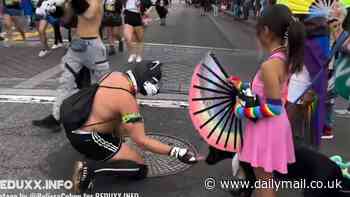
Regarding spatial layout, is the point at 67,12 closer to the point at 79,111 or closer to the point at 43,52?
the point at 79,111

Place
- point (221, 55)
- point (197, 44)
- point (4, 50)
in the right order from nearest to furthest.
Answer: point (4, 50)
point (221, 55)
point (197, 44)

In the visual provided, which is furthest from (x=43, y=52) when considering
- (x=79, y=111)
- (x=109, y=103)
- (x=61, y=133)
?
(x=109, y=103)

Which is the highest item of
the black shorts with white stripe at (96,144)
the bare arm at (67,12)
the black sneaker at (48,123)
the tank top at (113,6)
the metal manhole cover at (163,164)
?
the bare arm at (67,12)

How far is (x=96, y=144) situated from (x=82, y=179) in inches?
12.3

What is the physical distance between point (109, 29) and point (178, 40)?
3227 mm

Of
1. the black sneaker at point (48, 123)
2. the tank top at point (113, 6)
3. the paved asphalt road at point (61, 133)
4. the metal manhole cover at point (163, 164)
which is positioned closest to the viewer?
the paved asphalt road at point (61, 133)

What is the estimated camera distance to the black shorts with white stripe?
3.69 meters

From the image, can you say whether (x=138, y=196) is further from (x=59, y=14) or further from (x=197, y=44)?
(x=197, y=44)

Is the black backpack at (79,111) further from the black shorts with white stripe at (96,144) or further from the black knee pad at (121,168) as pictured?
the black knee pad at (121,168)

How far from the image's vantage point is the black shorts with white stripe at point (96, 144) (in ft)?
12.1

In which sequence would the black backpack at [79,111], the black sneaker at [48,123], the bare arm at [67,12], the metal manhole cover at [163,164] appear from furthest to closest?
the black sneaker at [48,123] < the bare arm at [67,12] < the metal manhole cover at [163,164] < the black backpack at [79,111]

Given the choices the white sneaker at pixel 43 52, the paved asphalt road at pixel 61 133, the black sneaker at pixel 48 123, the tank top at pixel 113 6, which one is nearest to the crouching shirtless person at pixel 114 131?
the paved asphalt road at pixel 61 133

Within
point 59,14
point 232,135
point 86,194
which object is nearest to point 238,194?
point 232,135

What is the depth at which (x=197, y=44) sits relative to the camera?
1252 centimetres
